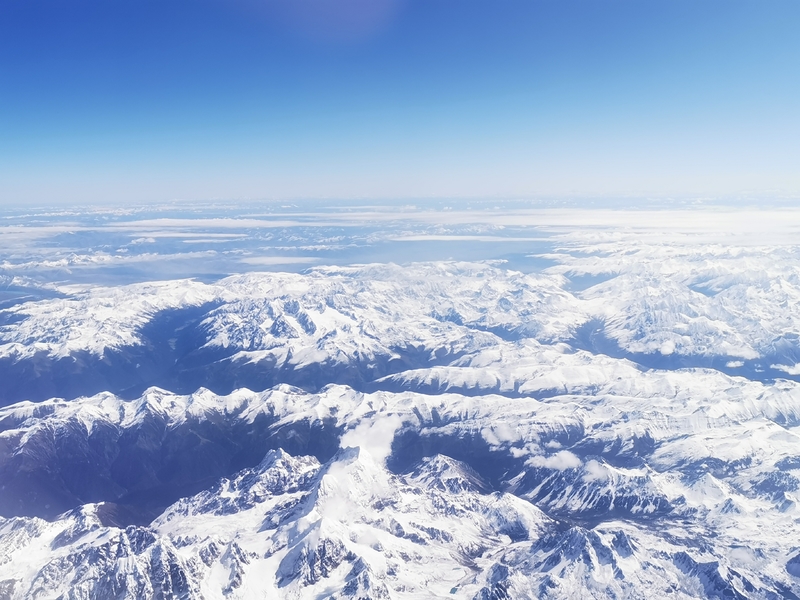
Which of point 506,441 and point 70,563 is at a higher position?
point 70,563

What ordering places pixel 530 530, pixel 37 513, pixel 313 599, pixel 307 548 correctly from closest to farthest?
pixel 313 599, pixel 307 548, pixel 530 530, pixel 37 513

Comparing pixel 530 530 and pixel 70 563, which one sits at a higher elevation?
pixel 70 563

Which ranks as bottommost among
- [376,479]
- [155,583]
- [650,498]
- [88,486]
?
[88,486]

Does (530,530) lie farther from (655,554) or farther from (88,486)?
(88,486)

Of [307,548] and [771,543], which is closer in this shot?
[307,548]

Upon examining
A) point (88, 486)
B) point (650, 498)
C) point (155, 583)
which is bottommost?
point (88, 486)

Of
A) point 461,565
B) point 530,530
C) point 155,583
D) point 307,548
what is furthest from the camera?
point 530,530

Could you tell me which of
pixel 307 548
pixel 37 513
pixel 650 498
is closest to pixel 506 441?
pixel 650 498

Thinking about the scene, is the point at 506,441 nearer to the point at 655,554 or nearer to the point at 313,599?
the point at 655,554

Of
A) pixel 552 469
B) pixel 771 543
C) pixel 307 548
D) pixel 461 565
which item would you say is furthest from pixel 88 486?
pixel 771 543
